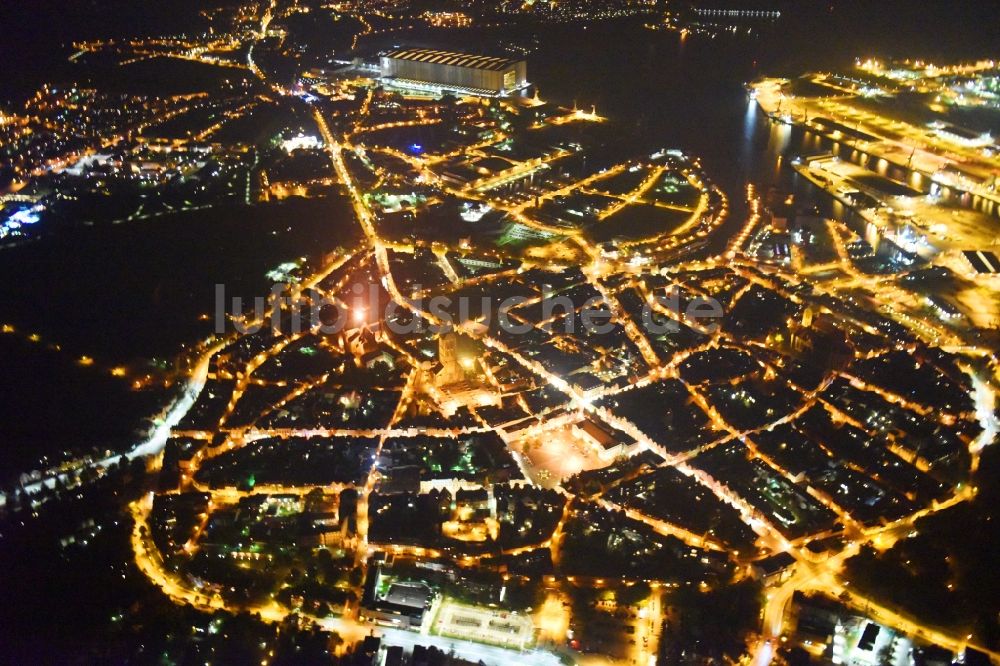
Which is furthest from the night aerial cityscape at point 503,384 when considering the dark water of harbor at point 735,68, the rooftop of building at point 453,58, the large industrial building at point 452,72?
the rooftop of building at point 453,58

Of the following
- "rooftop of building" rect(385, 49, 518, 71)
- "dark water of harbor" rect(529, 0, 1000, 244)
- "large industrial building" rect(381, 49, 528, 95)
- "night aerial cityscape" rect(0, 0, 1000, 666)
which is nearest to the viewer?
"night aerial cityscape" rect(0, 0, 1000, 666)

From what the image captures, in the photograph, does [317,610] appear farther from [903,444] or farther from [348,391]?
[903,444]

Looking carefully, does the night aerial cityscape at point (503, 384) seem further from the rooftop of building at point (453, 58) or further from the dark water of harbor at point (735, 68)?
the rooftop of building at point (453, 58)

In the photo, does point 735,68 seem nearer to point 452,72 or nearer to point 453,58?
point 453,58

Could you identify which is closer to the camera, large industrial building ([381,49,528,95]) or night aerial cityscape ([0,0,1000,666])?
night aerial cityscape ([0,0,1000,666])

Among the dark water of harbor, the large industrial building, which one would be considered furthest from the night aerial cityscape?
the large industrial building

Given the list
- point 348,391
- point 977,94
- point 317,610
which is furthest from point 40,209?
point 977,94

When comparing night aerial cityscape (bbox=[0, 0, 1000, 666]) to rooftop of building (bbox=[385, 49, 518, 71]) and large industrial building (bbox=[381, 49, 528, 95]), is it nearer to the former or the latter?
large industrial building (bbox=[381, 49, 528, 95])

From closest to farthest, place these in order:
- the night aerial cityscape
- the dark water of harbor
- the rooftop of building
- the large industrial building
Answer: the night aerial cityscape, the dark water of harbor, the large industrial building, the rooftop of building

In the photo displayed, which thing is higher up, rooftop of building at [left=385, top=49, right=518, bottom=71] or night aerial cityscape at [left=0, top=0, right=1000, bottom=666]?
rooftop of building at [left=385, top=49, right=518, bottom=71]
